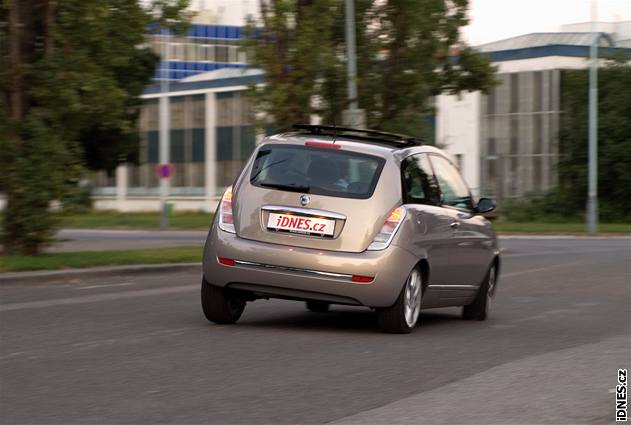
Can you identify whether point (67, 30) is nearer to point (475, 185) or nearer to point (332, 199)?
point (332, 199)

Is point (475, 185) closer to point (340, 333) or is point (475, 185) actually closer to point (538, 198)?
point (538, 198)

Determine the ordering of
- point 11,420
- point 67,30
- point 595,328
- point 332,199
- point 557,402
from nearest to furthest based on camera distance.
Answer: point 11,420 → point 557,402 → point 332,199 → point 595,328 → point 67,30

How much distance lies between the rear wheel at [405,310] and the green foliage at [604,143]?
45.6 meters

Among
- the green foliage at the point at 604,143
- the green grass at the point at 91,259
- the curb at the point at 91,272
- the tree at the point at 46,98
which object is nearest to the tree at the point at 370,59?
the green grass at the point at 91,259

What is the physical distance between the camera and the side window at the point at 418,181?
11.3 meters

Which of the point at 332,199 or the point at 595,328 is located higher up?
the point at 332,199

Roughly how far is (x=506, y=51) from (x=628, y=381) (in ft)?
187

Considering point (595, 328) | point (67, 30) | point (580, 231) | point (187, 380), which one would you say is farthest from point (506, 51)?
point (187, 380)

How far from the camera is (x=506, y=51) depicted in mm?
64312

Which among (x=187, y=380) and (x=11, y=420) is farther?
(x=187, y=380)

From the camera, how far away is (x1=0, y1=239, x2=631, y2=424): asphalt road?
7.07 meters

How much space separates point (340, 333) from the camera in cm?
1112

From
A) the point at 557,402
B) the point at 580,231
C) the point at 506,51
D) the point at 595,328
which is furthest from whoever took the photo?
the point at 506,51

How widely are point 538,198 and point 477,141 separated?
244 inches
